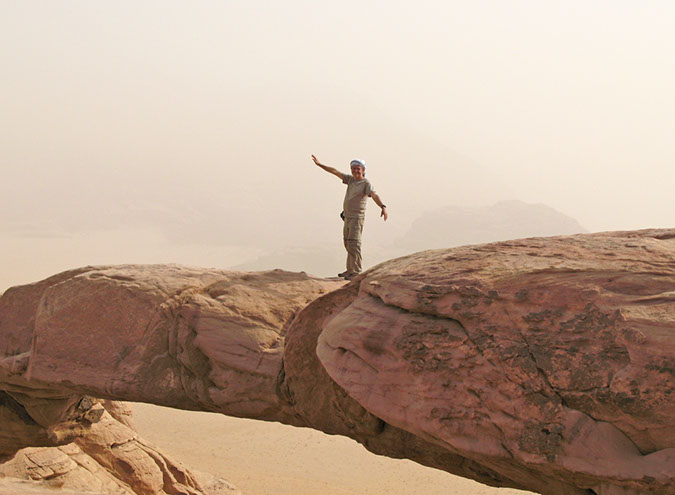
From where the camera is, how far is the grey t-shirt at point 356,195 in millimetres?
8945

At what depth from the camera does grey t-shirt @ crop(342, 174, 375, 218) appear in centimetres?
895

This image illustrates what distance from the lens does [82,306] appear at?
8.05 metres

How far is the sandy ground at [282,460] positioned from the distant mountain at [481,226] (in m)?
42.9

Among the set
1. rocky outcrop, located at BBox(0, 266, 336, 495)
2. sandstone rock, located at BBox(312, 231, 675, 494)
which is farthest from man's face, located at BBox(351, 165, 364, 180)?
sandstone rock, located at BBox(312, 231, 675, 494)

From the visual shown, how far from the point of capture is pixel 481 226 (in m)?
62.8

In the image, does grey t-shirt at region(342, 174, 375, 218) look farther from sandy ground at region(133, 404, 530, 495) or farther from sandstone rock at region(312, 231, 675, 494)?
sandy ground at region(133, 404, 530, 495)

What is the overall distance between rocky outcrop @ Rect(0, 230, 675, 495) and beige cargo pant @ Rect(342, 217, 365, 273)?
94 centimetres

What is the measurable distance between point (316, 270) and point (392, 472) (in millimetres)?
36678

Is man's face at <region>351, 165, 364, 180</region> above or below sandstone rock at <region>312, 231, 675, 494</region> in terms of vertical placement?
above

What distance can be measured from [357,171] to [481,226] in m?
55.8

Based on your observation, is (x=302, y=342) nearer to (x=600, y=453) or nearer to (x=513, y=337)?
(x=513, y=337)

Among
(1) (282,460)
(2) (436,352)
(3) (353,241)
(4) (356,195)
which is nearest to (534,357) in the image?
(2) (436,352)

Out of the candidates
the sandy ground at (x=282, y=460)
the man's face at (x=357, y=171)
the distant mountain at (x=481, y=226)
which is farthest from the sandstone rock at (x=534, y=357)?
the distant mountain at (x=481, y=226)

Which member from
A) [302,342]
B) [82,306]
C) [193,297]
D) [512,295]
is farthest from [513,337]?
[82,306]
